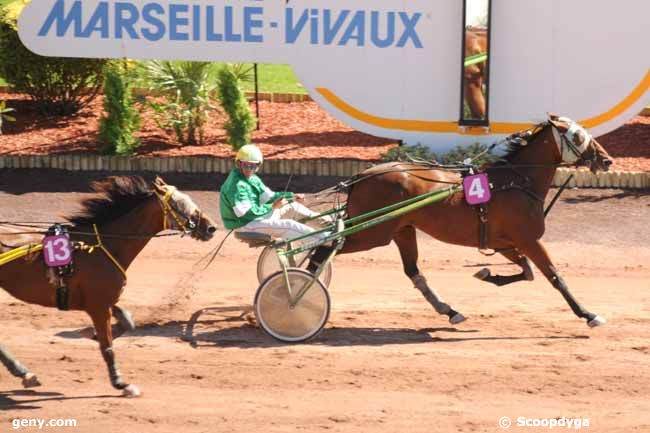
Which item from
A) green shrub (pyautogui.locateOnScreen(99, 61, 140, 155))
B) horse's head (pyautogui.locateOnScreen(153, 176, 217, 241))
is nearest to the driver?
horse's head (pyautogui.locateOnScreen(153, 176, 217, 241))

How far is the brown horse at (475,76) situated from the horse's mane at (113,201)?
6886mm

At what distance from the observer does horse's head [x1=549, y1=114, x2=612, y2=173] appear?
417 inches

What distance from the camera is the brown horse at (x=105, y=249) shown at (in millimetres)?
8641

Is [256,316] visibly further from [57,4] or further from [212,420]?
[57,4]

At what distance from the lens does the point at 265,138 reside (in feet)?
54.1

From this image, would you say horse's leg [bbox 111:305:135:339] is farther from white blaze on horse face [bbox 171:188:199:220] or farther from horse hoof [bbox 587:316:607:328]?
horse hoof [bbox 587:316:607:328]

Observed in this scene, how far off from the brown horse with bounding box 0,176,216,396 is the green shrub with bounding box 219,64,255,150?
658cm

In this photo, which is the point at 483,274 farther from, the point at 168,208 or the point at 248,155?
the point at 168,208

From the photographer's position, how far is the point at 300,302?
994cm

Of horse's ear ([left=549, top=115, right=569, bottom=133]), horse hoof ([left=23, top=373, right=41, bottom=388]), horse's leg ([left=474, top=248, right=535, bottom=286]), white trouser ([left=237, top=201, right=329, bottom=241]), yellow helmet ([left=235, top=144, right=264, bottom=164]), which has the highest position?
horse's ear ([left=549, top=115, right=569, bottom=133])

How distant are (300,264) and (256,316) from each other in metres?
0.81

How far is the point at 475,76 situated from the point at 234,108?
3.05 meters

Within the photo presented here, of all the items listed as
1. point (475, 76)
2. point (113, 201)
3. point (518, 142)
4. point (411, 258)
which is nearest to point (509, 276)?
point (411, 258)

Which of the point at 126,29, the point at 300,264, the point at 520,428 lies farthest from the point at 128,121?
the point at 520,428
